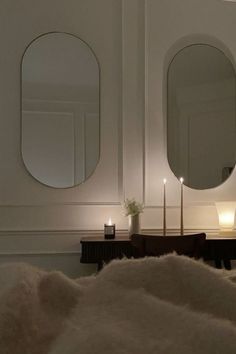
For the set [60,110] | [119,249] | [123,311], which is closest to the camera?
[123,311]

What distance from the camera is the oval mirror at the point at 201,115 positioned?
130 inches

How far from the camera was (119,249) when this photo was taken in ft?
8.80

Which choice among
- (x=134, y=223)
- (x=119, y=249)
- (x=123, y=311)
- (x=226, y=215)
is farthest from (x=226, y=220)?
(x=123, y=311)

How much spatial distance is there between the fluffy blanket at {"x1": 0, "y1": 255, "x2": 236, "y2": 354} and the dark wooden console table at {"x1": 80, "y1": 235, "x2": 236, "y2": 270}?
2314 millimetres

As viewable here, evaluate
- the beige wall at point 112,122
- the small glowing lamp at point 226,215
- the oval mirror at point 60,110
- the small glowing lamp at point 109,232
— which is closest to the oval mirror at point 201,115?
the beige wall at point 112,122

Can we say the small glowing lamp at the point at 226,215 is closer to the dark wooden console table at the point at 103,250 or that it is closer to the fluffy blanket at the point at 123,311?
the dark wooden console table at the point at 103,250

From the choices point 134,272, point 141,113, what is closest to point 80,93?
Result: point 141,113

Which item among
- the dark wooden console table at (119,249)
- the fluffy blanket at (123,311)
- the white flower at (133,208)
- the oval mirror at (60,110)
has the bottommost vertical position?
the dark wooden console table at (119,249)

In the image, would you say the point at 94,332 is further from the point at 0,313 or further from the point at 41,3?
the point at 41,3

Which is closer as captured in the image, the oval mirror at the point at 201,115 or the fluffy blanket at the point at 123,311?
the fluffy blanket at the point at 123,311

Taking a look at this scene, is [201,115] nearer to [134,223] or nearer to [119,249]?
[134,223]

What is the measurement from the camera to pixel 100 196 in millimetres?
3154

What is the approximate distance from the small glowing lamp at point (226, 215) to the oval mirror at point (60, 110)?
1.02 m

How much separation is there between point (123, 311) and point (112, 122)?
116 inches
